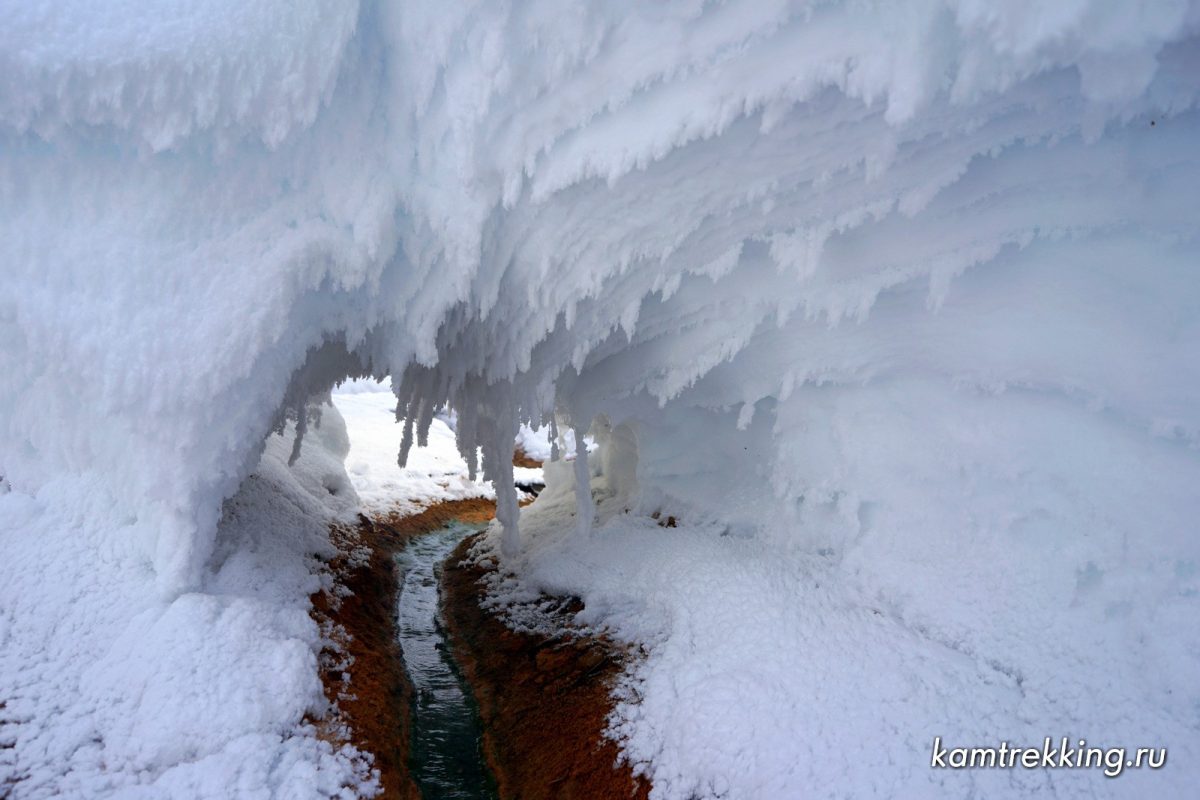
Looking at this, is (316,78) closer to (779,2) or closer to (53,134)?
(53,134)

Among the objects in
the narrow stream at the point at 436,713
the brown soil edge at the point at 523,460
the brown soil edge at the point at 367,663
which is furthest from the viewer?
the brown soil edge at the point at 523,460

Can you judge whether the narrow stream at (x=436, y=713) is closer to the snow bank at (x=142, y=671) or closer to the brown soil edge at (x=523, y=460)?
the snow bank at (x=142, y=671)

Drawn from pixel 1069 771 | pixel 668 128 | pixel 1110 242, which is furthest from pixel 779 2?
pixel 1069 771

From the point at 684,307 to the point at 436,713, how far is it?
3.70 meters

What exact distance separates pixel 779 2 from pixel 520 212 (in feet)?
6.70

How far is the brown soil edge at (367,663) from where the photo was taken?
4.65 meters

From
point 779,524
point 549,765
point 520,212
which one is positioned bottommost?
point 549,765

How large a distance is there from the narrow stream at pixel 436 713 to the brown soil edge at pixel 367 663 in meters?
0.10

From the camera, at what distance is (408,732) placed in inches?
207

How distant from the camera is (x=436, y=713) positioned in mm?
5609

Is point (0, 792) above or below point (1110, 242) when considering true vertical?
below

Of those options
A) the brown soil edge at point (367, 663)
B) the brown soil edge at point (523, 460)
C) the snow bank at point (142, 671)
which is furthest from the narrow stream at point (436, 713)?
the brown soil edge at point (523, 460)

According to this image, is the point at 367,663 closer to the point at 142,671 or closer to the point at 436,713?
the point at 436,713

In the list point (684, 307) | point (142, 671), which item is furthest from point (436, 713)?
point (684, 307)
